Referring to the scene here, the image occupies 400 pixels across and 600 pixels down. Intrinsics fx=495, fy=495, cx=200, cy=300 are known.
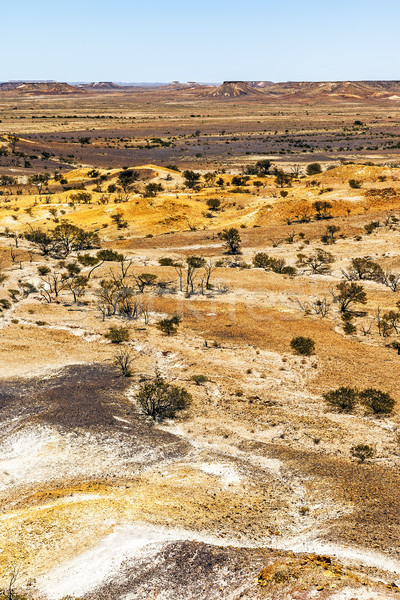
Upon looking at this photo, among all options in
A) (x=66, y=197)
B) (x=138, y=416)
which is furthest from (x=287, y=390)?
(x=66, y=197)

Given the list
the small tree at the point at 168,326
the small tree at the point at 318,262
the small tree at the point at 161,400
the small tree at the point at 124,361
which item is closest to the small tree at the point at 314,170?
the small tree at the point at 318,262

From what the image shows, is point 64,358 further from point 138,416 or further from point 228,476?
point 228,476

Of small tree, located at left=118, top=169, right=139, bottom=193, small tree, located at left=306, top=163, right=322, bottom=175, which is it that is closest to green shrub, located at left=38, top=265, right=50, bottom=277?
small tree, located at left=118, top=169, right=139, bottom=193

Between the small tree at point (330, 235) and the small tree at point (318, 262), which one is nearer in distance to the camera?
the small tree at point (318, 262)

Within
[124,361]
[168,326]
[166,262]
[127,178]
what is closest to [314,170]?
[127,178]

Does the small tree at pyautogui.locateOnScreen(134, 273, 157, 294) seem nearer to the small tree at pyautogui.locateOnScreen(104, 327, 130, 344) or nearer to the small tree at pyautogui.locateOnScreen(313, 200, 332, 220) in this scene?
the small tree at pyautogui.locateOnScreen(104, 327, 130, 344)

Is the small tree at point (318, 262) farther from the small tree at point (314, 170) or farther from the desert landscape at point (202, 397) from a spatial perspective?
the small tree at point (314, 170)

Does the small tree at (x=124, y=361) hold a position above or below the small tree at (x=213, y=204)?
below

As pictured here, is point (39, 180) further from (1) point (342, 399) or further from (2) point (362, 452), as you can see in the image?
(2) point (362, 452)

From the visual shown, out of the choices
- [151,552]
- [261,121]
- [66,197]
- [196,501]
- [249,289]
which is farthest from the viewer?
[261,121]
